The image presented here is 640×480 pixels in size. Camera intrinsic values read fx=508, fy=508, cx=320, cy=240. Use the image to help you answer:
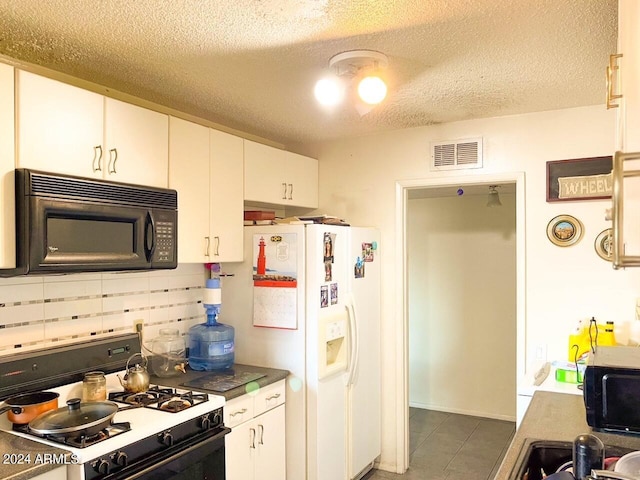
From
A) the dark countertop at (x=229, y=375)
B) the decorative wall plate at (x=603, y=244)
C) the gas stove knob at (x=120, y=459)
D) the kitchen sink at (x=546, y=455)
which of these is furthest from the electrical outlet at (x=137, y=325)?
the decorative wall plate at (x=603, y=244)

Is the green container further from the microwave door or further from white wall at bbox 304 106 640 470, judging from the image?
the microwave door

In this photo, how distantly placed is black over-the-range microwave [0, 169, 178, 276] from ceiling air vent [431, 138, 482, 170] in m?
1.75

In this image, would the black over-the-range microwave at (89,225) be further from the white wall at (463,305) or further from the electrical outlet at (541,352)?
the white wall at (463,305)

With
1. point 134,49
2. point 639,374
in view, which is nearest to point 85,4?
point 134,49

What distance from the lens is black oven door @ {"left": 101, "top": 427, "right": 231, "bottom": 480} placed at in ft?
6.20

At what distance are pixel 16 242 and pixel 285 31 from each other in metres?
1.25

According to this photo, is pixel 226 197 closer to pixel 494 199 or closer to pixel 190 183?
pixel 190 183

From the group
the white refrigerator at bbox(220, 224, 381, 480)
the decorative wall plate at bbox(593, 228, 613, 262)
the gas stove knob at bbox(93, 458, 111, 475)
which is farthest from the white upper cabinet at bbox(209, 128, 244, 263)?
the decorative wall plate at bbox(593, 228, 613, 262)

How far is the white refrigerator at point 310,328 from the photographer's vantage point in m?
2.85

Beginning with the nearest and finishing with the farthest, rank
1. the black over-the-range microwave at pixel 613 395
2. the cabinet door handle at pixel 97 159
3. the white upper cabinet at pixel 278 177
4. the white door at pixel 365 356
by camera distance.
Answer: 1. the black over-the-range microwave at pixel 613 395
2. the cabinet door handle at pixel 97 159
3. the white upper cabinet at pixel 278 177
4. the white door at pixel 365 356

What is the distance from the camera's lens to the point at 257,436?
2654 mm

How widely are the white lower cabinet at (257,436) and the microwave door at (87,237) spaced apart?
0.88m

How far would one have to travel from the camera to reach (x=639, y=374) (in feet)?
5.40

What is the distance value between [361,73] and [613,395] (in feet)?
5.10
